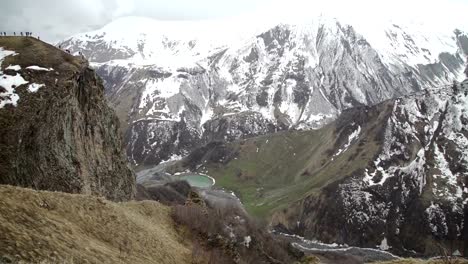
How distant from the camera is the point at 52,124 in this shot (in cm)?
7819

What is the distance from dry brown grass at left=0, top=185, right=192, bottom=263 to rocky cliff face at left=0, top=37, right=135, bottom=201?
20169mm

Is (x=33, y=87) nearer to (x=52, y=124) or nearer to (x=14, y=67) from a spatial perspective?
(x=14, y=67)

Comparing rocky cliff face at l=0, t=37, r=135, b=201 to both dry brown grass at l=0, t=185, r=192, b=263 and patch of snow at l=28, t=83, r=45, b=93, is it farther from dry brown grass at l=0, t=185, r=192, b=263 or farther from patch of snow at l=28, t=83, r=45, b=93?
dry brown grass at l=0, t=185, r=192, b=263

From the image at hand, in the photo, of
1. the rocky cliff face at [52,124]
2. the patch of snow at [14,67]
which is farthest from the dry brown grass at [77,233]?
the patch of snow at [14,67]

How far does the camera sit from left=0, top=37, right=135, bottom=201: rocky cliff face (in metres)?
67.5

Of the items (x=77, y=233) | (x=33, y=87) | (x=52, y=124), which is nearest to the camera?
(x=77, y=233)

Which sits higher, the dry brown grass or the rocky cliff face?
the rocky cliff face

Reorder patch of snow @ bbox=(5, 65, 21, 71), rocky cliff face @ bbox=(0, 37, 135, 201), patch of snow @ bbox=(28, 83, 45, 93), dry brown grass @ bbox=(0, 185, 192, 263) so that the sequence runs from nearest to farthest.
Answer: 1. dry brown grass @ bbox=(0, 185, 192, 263)
2. rocky cliff face @ bbox=(0, 37, 135, 201)
3. patch of snow @ bbox=(28, 83, 45, 93)
4. patch of snow @ bbox=(5, 65, 21, 71)

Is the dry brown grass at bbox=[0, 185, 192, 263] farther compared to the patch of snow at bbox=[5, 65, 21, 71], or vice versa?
the patch of snow at bbox=[5, 65, 21, 71]

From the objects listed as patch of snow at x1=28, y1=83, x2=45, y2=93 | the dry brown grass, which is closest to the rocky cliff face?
patch of snow at x1=28, y1=83, x2=45, y2=93

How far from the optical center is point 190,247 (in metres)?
56.5

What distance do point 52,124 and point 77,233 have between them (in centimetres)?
4659

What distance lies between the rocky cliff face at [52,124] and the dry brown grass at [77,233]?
20169 millimetres

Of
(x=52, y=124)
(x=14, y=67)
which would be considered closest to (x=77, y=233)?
(x=52, y=124)
